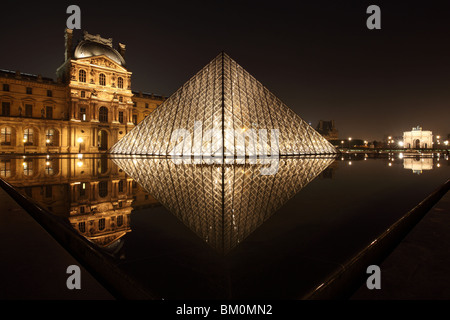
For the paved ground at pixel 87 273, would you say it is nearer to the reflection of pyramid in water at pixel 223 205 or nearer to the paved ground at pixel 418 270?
the paved ground at pixel 418 270

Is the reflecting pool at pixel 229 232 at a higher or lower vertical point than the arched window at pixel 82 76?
lower

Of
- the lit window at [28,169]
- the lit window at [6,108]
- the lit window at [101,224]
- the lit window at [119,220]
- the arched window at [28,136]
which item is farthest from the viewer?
the arched window at [28,136]

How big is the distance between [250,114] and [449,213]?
1622 centimetres

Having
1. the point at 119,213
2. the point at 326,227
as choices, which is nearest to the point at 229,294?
the point at 326,227

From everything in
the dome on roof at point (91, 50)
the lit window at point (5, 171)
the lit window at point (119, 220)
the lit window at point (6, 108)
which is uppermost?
the dome on roof at point (91, 50)

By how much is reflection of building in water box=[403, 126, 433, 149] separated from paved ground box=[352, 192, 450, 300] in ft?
346

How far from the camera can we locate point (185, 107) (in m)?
19.8

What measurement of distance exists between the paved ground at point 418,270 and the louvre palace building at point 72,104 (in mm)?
41014

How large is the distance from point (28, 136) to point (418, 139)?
10917 cm

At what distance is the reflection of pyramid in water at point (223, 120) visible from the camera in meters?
17.3

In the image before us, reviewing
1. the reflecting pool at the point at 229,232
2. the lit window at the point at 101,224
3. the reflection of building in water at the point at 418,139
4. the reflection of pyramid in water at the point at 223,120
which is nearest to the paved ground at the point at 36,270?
the reflecting pool at the point at 229,232

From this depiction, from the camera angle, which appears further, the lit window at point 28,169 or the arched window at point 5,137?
the arched window at point 5,137

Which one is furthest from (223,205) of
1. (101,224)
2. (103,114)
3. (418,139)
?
(418,139)

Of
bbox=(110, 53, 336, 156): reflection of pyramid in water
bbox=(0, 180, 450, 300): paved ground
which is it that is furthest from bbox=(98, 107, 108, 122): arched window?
bbox=(0, 180, 450, 300): paved ground
